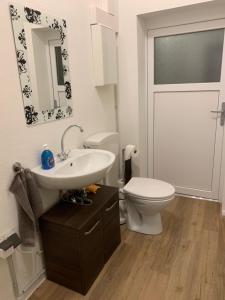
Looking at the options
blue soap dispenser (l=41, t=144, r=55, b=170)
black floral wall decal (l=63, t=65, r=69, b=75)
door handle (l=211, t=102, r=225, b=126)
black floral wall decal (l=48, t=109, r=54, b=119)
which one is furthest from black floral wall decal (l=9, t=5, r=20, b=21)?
door handle (l=211, t=102, r=225, b=126)

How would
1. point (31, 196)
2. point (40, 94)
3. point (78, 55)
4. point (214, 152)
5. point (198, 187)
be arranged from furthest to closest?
1. point (198, 187)
2. point (214, 152)
3. point (78, 55)
4. point (40, 94)
5. point (31, 196)

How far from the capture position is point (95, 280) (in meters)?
1.77

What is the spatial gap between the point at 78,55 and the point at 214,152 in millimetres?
1703

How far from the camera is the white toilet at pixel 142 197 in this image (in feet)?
6.78

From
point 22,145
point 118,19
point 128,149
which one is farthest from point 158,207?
point 118,19

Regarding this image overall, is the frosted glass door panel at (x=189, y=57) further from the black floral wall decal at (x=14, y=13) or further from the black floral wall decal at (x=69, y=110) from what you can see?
the black floral wall decal at (x=14, y=13)

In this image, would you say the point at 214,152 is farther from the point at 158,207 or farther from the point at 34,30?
the point at 34,30

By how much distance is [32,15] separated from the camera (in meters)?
1.52

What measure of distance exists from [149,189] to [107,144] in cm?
55

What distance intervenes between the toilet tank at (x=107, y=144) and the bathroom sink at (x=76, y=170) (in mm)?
146

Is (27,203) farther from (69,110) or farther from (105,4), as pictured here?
(105,4)

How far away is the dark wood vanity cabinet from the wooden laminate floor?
0.34 feet

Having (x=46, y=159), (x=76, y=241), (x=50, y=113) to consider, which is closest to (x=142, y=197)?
(x=76, y=241)

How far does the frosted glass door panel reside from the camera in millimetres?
2365
